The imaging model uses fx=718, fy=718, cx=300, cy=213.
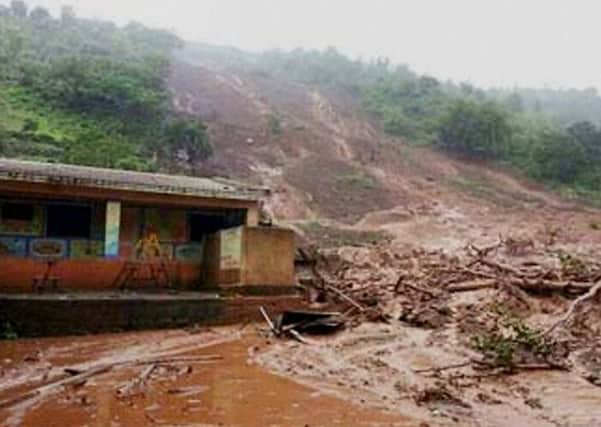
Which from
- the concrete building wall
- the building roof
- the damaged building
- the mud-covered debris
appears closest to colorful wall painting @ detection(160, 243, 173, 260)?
the damaged building

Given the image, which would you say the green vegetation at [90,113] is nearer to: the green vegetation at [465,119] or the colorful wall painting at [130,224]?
the colorful wall painting at [130,224]

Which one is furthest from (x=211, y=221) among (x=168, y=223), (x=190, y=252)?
(x=168, y=223)

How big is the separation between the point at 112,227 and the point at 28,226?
1.98 meters

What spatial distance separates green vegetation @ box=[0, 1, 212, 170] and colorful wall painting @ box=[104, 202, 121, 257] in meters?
12.6

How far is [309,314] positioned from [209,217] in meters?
5.54

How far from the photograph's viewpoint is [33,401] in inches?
356

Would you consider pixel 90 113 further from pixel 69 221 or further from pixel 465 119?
pixel 465 119

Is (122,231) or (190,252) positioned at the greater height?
(122,231)

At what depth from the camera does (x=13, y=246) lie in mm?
17125

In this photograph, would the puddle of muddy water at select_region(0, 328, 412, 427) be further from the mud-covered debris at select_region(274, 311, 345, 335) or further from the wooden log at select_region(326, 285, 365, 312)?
the wooden log at select_region(326, 285, 365, 312)

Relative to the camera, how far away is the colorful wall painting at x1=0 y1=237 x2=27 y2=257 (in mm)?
17000

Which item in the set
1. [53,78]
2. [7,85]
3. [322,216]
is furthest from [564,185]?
[7,85]

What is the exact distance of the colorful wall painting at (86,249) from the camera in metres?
17.9

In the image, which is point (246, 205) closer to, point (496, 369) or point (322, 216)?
point (496, 369)
